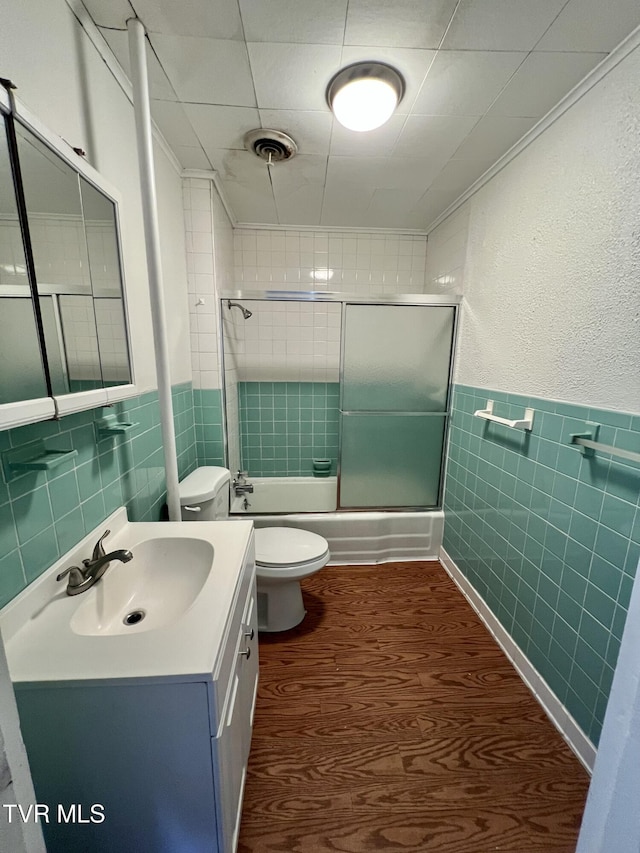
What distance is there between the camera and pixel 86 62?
97 centimetres

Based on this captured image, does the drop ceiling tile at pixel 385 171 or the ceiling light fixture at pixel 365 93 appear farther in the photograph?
the drop ceiling tile at pixel 385 171

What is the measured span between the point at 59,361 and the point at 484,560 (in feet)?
6.55

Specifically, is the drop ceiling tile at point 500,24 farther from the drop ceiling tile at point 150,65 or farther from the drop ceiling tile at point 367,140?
the drop ceiling tile at point 150,65

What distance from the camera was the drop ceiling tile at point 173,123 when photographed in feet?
4.14

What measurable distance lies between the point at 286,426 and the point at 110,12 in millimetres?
2248

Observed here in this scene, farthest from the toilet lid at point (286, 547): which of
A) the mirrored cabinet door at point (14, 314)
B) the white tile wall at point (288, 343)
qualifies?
the white tile wall at point (288, 343)

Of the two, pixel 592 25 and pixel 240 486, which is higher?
pixel 592 25

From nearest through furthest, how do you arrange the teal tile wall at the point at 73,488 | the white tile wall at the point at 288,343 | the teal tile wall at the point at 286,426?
the teal tile wall at the point at 73,488
the white tile wall at the point at 288,343
the teal tile wall at the point at 286,426

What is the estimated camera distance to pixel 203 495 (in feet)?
4.91

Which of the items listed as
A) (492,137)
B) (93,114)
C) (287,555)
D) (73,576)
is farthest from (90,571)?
(492,137)

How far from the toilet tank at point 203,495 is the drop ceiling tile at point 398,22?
5.69 feet

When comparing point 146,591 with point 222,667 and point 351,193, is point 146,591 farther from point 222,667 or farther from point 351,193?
point 351,193

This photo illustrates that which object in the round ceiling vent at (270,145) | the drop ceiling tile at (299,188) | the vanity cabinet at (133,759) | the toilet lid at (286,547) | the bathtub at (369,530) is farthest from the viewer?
the bathtub at (369,530)

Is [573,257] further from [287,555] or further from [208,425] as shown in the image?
[208,425]
